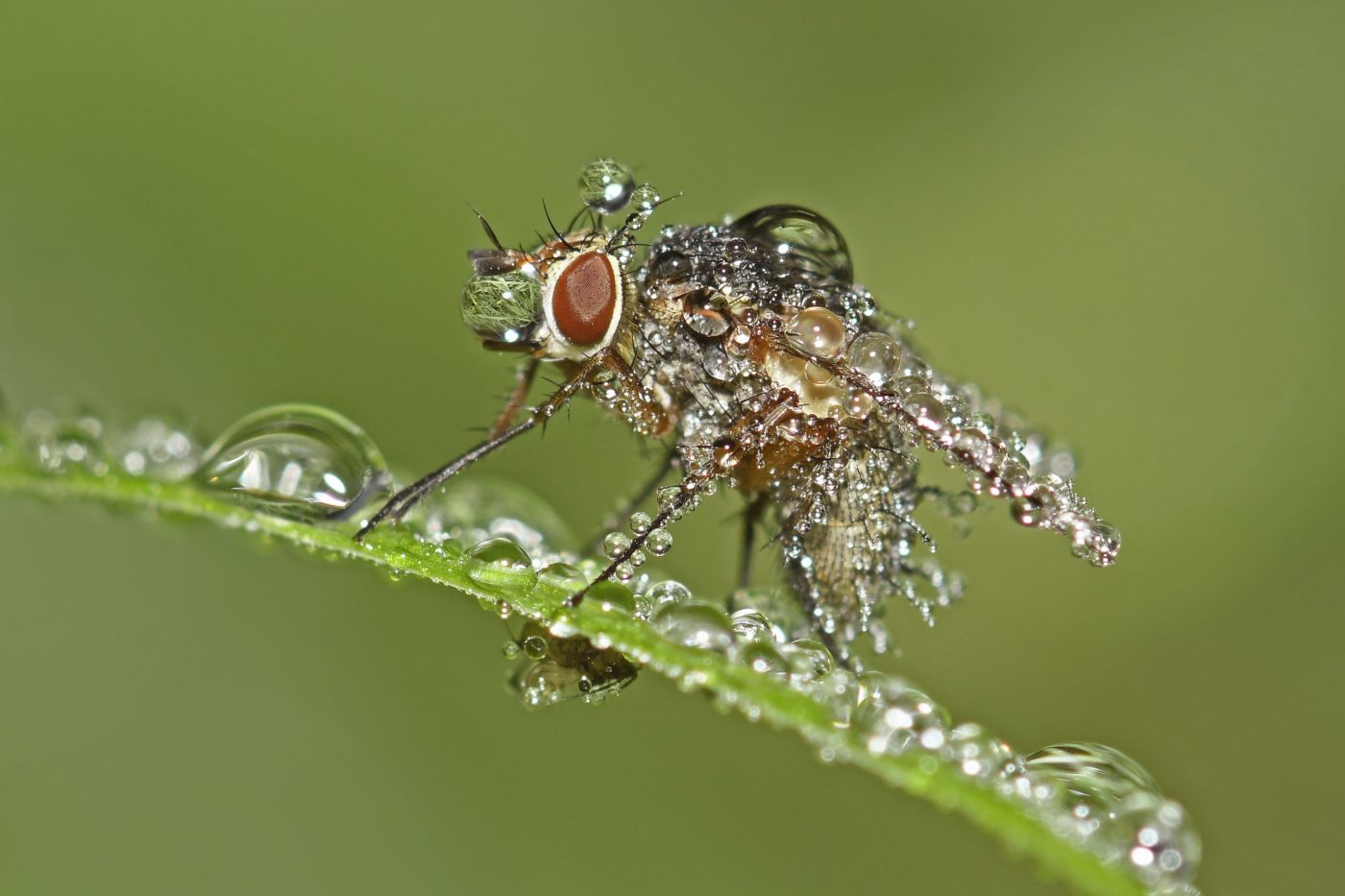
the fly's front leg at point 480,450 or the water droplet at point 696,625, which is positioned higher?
the fly's front leg at point 480,450

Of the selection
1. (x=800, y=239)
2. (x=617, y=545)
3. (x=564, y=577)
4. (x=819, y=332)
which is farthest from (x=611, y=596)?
(x=800, y=239)

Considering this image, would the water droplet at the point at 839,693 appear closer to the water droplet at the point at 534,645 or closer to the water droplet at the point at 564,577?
the water droplet at the point at 564,577

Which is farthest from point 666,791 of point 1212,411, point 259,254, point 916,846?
point 1212,411

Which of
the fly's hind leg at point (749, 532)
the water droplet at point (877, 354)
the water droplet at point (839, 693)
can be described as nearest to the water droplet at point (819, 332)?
the water droplet at point (877, 354)

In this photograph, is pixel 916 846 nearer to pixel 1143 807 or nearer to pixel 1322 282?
pixel 1143 807

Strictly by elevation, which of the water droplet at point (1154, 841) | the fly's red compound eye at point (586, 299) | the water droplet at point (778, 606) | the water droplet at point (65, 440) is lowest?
the water droplet at point (1154, 841)

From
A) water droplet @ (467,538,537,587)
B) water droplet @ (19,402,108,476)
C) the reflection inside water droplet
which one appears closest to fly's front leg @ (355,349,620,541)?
water droplet @ (467,538,537,587)
